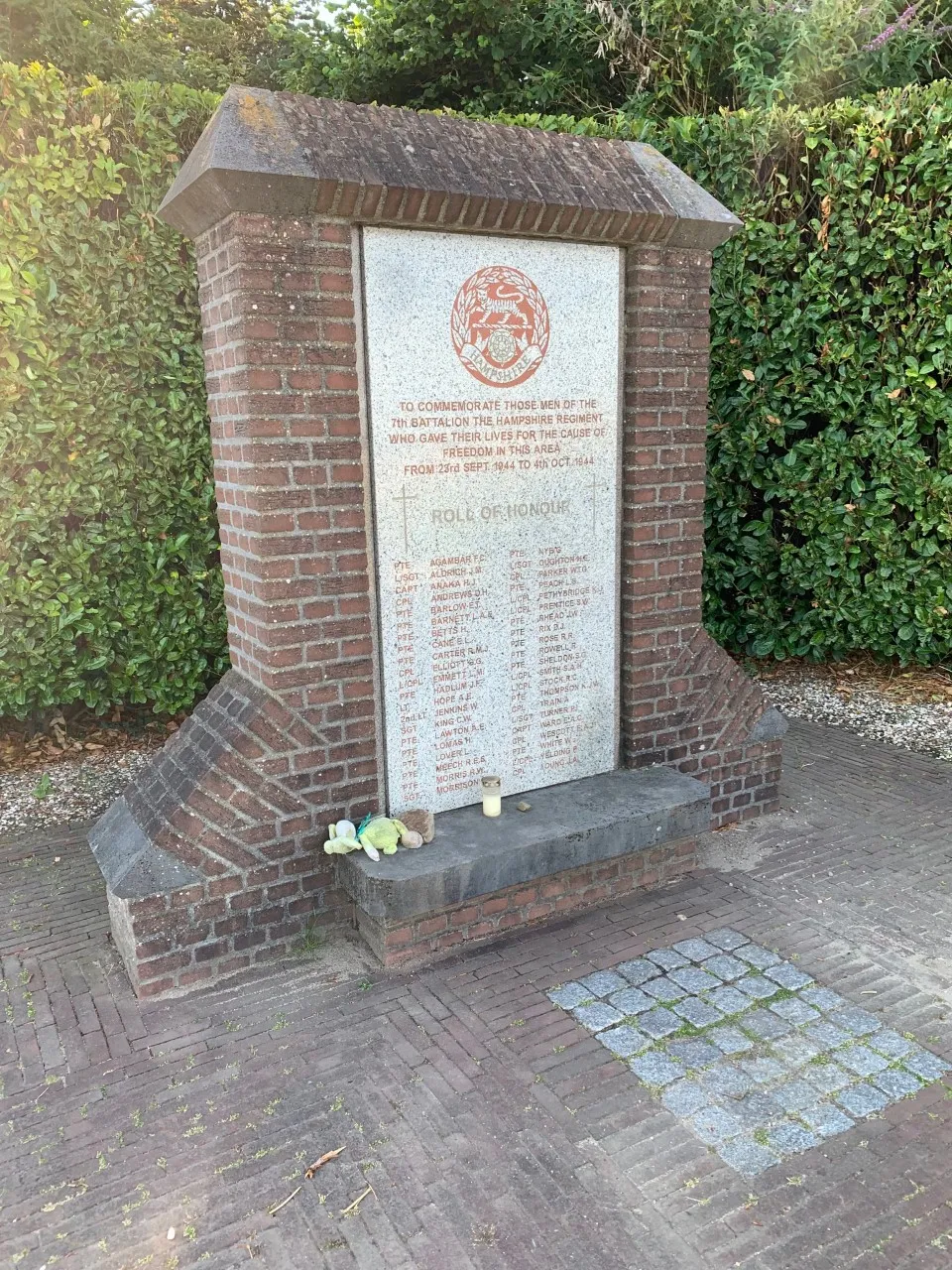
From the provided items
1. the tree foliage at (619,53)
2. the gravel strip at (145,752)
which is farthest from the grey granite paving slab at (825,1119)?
the tree foliage at (619,53)

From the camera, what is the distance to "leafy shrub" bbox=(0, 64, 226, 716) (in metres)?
4.79

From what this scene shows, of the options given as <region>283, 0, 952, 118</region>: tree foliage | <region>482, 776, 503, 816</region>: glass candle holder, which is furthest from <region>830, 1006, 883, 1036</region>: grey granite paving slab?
<region>283, 0, 952, 118</region>: tree foliage

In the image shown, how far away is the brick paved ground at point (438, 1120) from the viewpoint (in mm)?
2170

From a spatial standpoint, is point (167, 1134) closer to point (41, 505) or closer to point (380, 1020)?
point (380, 1020)

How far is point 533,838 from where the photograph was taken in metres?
3.46

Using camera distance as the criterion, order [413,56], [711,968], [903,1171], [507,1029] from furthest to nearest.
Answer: [413,56], [711,968], [507,1029], [903,1171]

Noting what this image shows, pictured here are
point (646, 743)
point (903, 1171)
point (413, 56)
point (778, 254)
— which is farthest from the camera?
point (413, 56)

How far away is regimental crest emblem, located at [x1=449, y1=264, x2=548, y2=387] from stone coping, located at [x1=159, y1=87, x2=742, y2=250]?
194 mm

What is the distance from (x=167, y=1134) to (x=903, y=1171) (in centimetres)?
200

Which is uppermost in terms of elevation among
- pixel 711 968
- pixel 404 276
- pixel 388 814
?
pixel 404 276

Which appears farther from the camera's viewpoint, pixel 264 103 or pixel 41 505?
pixel 41 505

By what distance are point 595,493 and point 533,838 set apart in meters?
1.50

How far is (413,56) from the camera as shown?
9.20 metres

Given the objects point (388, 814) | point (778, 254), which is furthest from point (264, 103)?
point (778, 254)
